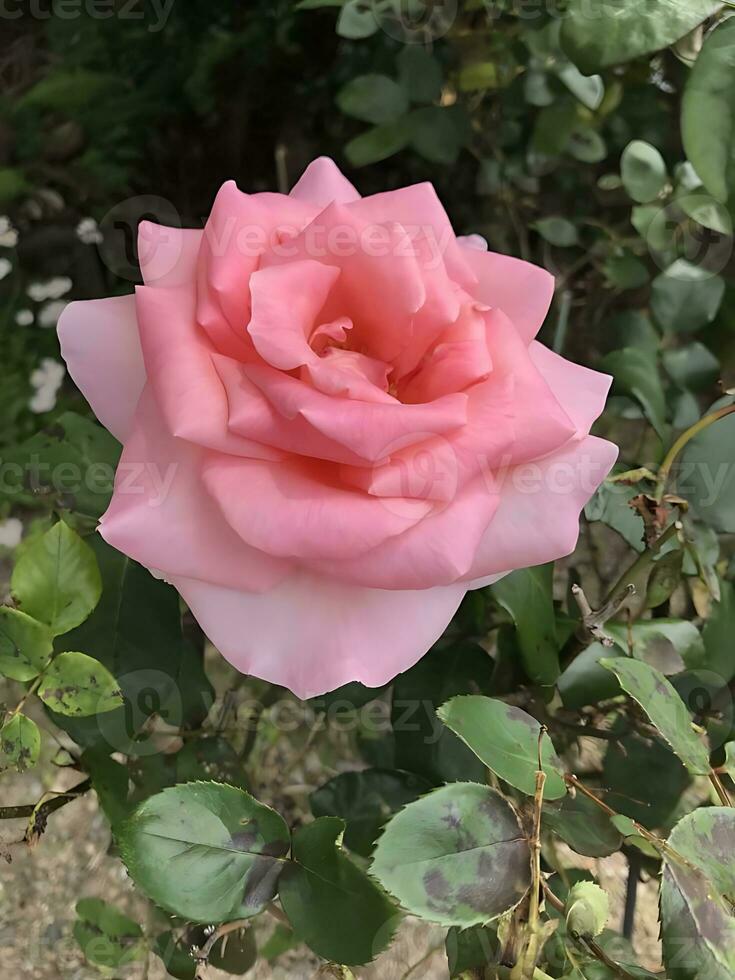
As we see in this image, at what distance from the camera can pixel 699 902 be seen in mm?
226

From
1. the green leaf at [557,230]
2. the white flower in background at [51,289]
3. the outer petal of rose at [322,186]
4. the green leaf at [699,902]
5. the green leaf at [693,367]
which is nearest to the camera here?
the green leaf at [699,902]

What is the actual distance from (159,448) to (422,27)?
1.39 feet

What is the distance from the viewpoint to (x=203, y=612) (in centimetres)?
24

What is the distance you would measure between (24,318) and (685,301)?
574 mm

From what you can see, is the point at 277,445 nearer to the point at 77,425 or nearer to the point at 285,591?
the point at 285,591

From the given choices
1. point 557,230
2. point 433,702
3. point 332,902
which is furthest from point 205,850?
point 557,230

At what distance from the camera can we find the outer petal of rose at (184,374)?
0.23 metres

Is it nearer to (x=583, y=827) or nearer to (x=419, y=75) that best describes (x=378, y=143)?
(x=419, y=75)

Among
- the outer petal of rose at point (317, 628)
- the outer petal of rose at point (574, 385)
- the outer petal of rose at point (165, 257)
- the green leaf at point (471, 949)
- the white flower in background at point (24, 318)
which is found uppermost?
the outer petal of rose at point (165, 257)

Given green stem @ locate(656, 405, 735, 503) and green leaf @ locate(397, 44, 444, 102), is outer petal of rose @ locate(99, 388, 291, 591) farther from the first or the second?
green leaf @ locate(397, 44, 444, 102)

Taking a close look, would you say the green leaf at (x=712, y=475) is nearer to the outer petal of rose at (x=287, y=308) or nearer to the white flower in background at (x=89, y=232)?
the outer petal of rose at (x=287, y=308)

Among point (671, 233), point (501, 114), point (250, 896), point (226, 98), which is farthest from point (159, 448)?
point (226, 98)

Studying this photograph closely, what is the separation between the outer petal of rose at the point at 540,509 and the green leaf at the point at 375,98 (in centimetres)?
35

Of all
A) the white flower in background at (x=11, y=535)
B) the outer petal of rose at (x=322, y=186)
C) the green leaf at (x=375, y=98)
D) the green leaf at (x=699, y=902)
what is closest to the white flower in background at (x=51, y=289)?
the white flower in background at (x=11, y=535)
